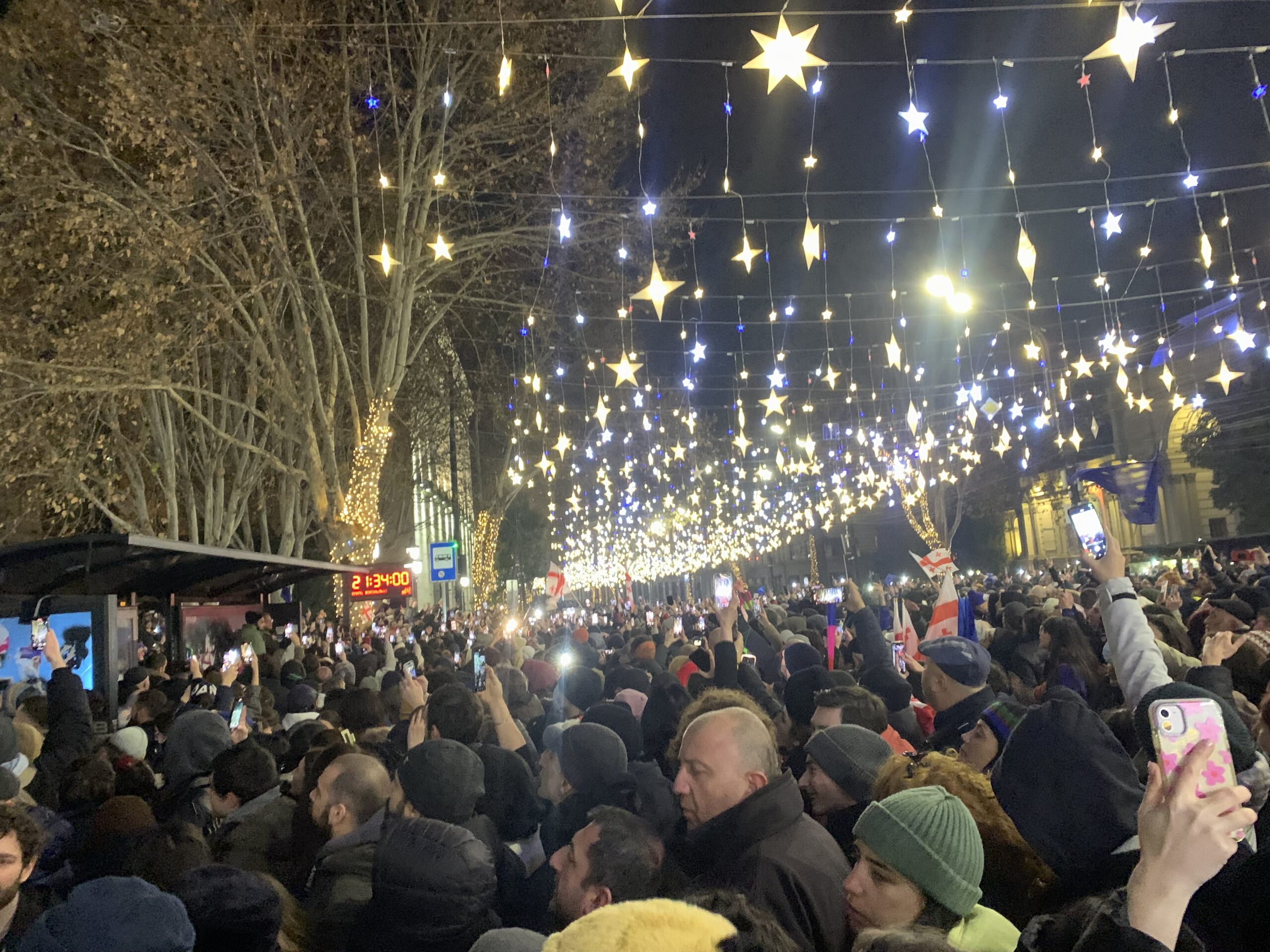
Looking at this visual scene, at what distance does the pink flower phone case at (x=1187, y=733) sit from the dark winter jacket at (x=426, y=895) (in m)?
1.91

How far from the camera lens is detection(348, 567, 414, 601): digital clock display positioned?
71.4ft

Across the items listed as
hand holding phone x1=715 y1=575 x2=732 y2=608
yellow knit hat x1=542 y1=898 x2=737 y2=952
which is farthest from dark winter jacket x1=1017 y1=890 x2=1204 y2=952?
hand holding phone x1=715 y1=575 x2=732 y2=608

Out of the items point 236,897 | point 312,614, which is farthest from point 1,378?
point 236,897

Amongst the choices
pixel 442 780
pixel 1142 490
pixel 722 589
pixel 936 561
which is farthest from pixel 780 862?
pixel 1142 490

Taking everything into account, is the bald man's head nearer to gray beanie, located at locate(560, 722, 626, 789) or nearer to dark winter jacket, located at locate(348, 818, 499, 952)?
dark winter jacket, located at locate(348, 818, 499, 952)

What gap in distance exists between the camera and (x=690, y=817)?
3.43 m

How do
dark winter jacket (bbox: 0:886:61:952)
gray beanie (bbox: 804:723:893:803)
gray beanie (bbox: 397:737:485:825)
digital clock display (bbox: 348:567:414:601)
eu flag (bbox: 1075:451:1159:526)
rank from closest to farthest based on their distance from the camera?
dark winter jacket (bbox: 0:886:61:952), gray beanie (bbox: 397:737:485:825), gray beanie (bbox: 804:723:893:803), eu flag (bbox: 1075:451:1159:526), digital clock display (bbox: 348:567:414:601)

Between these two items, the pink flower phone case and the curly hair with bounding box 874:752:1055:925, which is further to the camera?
the curly hair with bounding box 874:752:1055:925

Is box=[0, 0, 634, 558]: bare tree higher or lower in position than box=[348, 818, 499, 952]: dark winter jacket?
higher

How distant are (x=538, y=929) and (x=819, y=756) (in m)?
1.25

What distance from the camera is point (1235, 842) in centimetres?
173

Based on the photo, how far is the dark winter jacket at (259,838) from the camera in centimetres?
423

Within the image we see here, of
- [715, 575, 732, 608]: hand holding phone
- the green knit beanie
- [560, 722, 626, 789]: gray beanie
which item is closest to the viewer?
the green knit beanie

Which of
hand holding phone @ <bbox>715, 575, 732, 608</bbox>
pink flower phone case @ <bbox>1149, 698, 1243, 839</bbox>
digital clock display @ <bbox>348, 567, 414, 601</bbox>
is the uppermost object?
digital clock display @ <bbox>348, 567, 414, 601</bbox>
